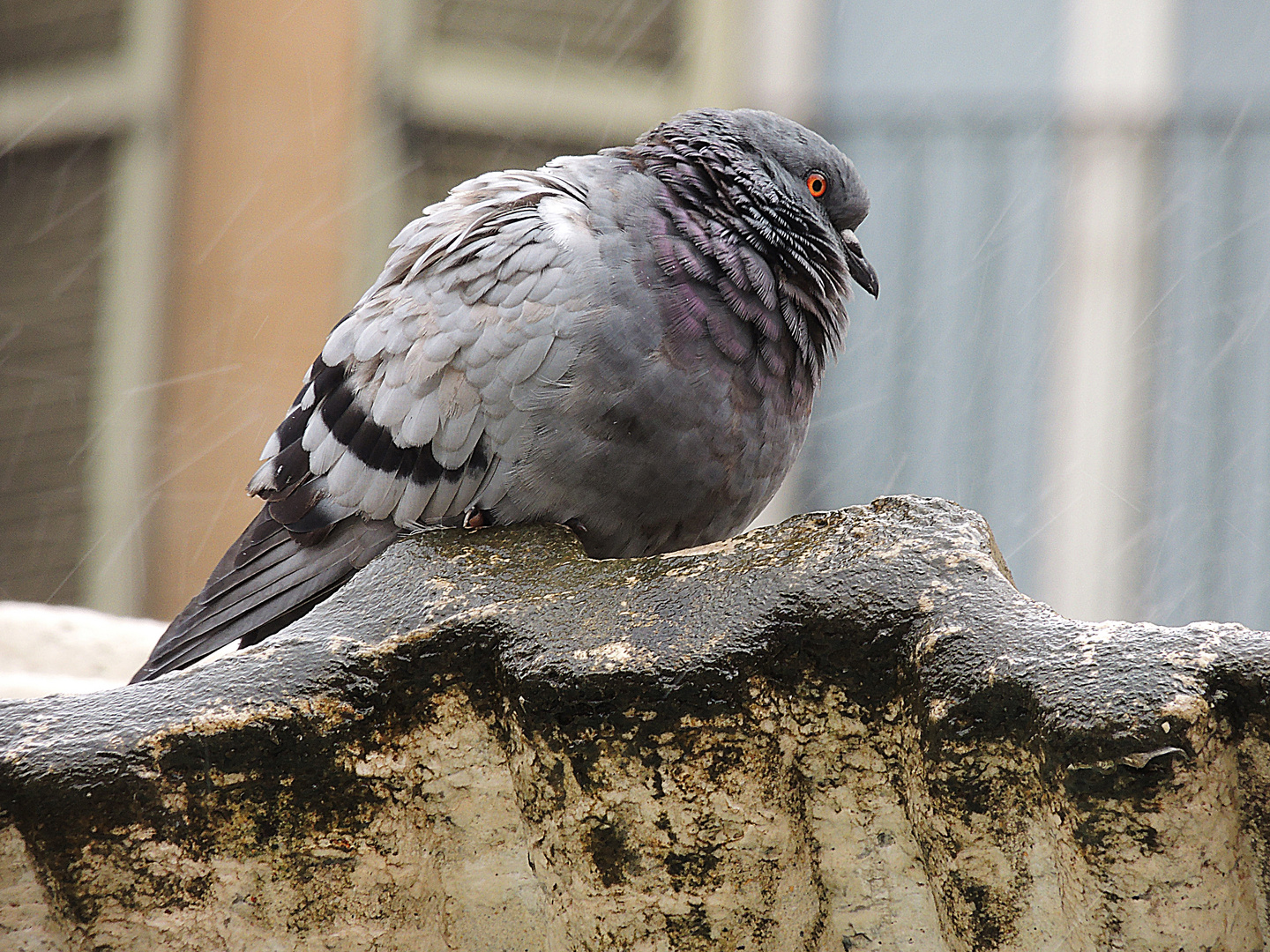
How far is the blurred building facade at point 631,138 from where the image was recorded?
25.6 ft

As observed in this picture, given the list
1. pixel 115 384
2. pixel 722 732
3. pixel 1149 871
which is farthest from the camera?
pixel 115 384

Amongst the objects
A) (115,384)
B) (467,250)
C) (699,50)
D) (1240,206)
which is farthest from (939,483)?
(467,250)

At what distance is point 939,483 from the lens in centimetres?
865

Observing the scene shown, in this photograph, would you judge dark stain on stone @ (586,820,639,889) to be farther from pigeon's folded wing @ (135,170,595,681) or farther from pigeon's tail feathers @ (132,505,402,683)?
pigeon's tail feathers @ (132,505,402,683)

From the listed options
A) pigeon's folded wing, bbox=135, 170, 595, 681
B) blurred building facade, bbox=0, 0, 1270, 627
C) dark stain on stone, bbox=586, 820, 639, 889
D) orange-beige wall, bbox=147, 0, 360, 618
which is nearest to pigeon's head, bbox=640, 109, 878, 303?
pigeon's folded wing, bbox=135, 170, 595, 681

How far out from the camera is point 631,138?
8133 millimetres

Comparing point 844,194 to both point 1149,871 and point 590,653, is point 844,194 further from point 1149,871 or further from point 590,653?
point 1149,871

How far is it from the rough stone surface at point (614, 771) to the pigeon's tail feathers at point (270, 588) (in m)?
0.90

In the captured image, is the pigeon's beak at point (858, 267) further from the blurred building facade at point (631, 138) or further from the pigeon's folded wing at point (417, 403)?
the blurred building facade at point (631, 138)

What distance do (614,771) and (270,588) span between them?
1359 millimetres

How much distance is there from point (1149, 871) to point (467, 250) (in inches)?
75.0

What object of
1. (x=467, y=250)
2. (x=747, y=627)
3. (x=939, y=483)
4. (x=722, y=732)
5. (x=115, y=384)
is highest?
(x=467, y=250)

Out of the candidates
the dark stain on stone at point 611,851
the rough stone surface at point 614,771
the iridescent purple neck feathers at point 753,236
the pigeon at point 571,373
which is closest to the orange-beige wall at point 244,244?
the pigeon at point 571,373

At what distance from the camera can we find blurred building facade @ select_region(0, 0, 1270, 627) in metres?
7.80
